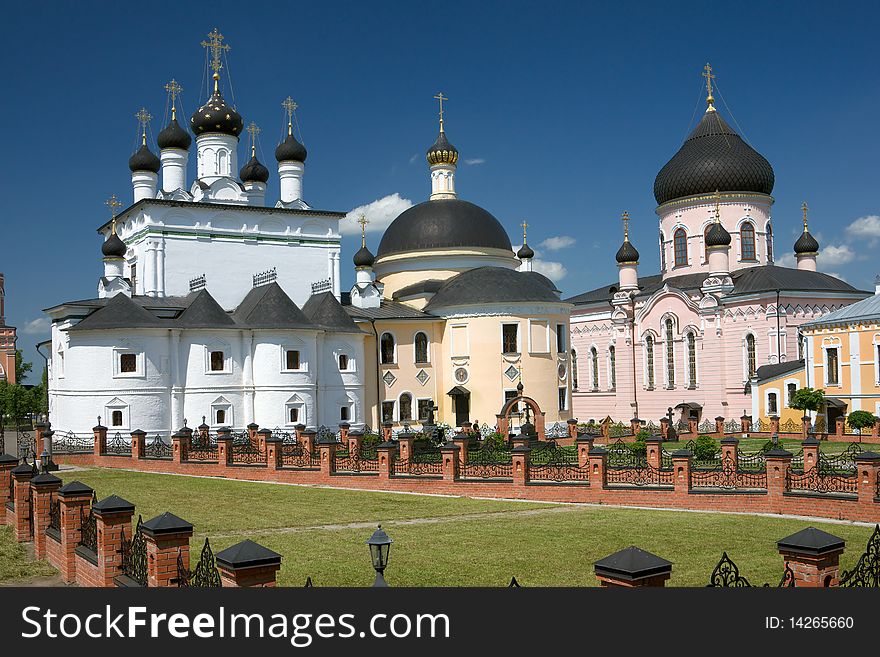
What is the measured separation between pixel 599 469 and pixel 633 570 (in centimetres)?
1343

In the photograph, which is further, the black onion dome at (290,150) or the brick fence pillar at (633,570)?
the black onion dome at (290,150)

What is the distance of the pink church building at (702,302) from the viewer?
40.5m

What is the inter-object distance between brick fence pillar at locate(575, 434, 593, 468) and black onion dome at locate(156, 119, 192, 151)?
946 inches

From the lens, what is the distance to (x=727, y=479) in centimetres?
1906

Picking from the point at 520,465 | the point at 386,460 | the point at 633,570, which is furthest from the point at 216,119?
the point at 633,570

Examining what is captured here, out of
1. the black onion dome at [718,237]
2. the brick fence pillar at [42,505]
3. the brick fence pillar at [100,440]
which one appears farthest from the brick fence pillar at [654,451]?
the black onion dome at [718,237]

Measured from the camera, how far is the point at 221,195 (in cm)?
3722

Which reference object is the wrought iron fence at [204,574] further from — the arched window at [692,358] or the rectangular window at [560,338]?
the arched window at [692,358]

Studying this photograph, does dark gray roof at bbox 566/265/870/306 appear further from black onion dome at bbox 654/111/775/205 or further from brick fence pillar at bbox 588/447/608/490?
brick fence pillar at bbox 588/447/608/490

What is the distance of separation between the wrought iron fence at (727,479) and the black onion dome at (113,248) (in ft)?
82.2

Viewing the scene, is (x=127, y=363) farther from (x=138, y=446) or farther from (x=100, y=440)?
(x=138, y=446)

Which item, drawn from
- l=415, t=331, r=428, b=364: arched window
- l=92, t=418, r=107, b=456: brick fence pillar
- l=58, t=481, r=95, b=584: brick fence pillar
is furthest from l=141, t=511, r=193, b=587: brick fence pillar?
l=415, t=331, r=428, b=364: arched window
